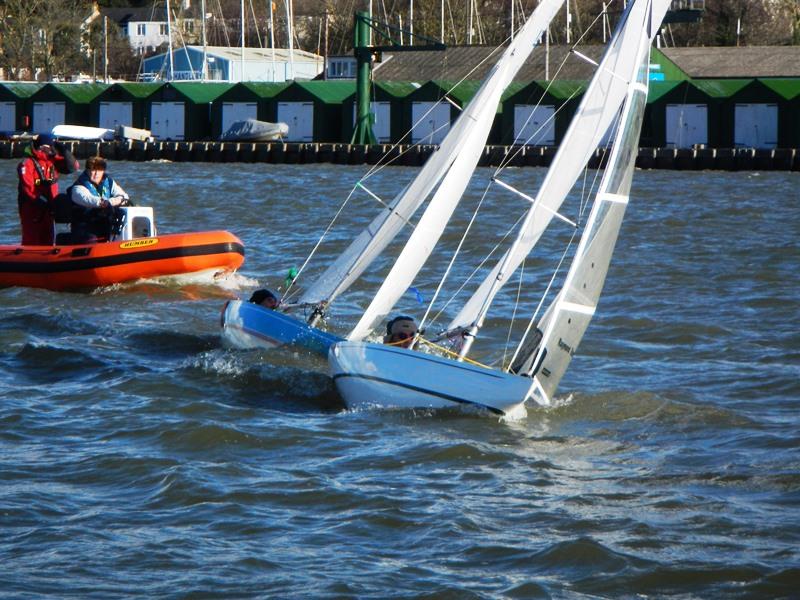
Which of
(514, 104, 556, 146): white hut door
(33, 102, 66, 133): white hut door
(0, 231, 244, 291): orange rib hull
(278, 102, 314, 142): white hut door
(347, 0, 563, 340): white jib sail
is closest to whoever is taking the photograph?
(347, 0, 563, 340): white jib sail

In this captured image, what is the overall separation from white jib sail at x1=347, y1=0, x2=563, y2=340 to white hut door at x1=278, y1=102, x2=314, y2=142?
39.8 m

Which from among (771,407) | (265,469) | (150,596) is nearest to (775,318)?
(771,407)

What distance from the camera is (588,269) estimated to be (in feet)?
29.2

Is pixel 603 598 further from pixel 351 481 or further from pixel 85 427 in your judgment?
pixel 85 427

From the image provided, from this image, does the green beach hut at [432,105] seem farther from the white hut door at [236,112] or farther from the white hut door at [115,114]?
the white hut door at [115,114]

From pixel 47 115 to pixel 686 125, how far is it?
27.1 metres

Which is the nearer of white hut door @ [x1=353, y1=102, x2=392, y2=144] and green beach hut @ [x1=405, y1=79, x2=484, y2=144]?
green beach hut @ [x1=405, y1=79, x2=484, y2=144]

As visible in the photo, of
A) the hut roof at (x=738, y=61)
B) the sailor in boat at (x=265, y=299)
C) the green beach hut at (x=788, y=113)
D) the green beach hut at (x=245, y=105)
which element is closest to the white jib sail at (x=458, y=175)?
the sailor in boat at (x=265, y=299)

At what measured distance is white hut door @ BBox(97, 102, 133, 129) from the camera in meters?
53.7

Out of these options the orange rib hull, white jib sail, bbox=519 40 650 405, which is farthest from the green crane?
white jib sail, bbox=519 40 650 405

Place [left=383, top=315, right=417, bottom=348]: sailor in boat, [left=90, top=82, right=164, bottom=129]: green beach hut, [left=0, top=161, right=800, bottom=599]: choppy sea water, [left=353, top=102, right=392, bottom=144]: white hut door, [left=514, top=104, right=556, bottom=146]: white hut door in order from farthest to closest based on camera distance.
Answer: [left=90, top=82, right=164, bottom=129]: green beach hut < [left=353, top=102, right=392, bottom=144]: white hut door < [left=514, top=104, right=556, bottom=146]: white hut door < [left=383, top=315, right=417, bottom=348]: sailor in boat < [left=0, top=161, right=800, bottom=599]: choppy sea water

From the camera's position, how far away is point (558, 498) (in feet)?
23.7

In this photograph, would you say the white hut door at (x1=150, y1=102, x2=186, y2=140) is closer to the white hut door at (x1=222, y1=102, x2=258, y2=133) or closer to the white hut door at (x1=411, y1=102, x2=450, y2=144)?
the white hut door at (x1=222, y1=102, x2=258, y2=133)

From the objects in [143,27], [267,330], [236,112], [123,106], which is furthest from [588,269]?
[143,27]
